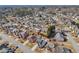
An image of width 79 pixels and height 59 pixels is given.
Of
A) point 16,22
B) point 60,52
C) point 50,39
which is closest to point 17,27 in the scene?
point 16,22

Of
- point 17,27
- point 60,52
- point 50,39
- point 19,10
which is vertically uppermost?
point 19,10

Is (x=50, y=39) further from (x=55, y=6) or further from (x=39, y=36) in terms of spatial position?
(x=55, y=6)

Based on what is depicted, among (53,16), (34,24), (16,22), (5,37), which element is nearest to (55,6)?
(53,16)

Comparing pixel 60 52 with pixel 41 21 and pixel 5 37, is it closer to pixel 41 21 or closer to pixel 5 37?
pixel 41 21

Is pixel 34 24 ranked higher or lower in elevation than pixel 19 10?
lower

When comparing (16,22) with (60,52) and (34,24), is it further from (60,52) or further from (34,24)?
(60,52)

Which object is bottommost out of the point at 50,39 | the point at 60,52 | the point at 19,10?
the point at 60,52

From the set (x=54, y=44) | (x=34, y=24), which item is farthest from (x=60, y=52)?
(x=34, y=24)
